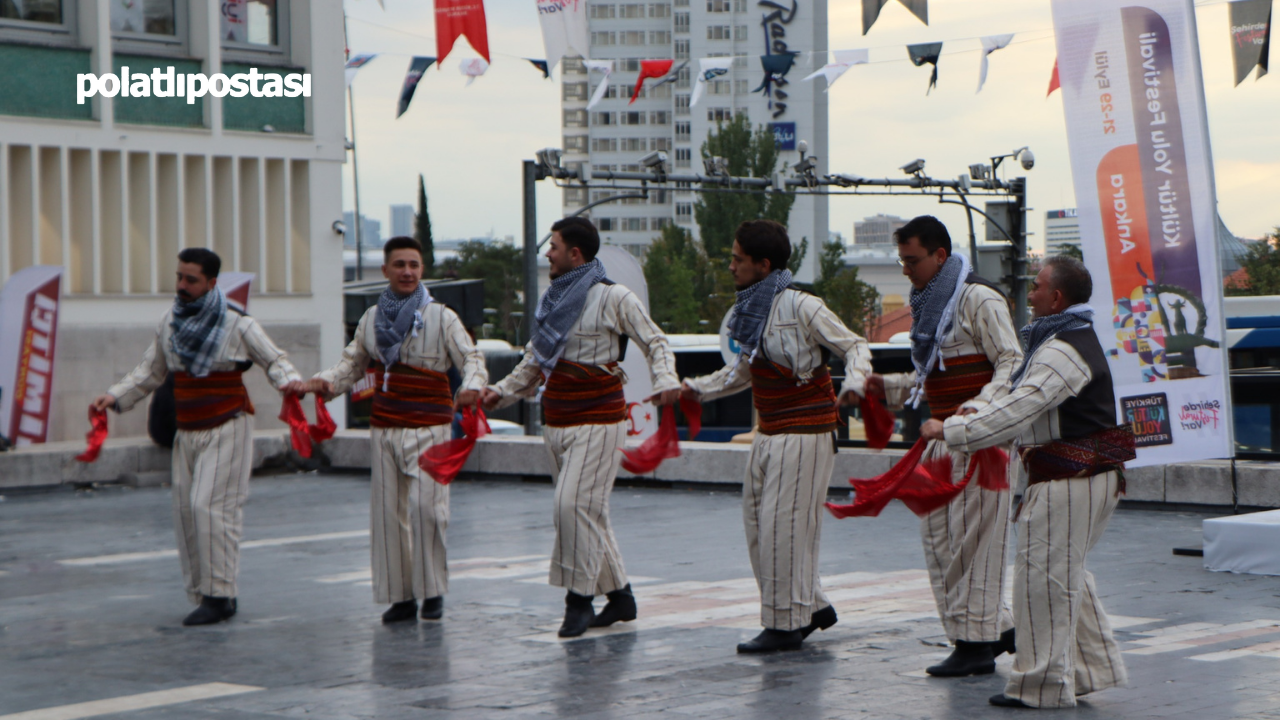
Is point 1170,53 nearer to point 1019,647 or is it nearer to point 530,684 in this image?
point 1019,647

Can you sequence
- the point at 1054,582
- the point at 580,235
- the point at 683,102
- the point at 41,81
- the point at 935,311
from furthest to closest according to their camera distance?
the point at 683,102
the point at 41,81
the point at 580,235
the point at 935,311
the point at 1054,582

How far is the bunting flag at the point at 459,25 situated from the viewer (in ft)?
52.0

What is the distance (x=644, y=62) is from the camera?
65.4 ft

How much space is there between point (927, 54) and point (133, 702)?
13.4 meters

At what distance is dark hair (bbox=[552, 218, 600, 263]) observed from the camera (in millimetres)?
7449

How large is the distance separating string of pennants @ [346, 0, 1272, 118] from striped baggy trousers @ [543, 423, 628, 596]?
6.85m

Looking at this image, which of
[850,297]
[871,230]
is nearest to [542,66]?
[850,297]

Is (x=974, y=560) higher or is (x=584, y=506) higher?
(x=584, y=506)

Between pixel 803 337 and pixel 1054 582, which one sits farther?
pixel 803 337

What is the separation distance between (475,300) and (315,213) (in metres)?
2.67

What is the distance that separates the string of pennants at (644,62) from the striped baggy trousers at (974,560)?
24.5ft

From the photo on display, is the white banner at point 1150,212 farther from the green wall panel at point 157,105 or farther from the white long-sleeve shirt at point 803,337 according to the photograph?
the green wall panel at point 157,105

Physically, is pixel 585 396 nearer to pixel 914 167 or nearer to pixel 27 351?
pixel 27 351

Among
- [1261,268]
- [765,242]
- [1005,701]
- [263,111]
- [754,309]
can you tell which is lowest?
[1005,701]
